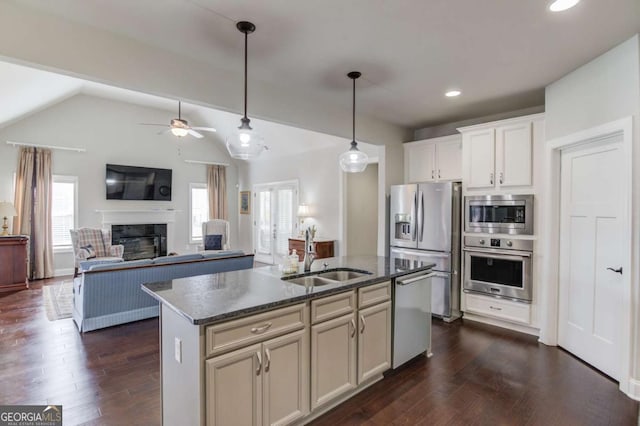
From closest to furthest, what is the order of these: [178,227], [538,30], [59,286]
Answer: [538,30] < [59,286] < [178,227]

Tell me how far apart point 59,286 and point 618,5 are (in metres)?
8.22

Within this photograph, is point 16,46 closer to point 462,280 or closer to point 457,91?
point 457,91

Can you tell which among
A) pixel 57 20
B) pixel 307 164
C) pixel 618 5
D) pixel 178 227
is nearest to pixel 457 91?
pixel 618 5

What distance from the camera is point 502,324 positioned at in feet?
13.3

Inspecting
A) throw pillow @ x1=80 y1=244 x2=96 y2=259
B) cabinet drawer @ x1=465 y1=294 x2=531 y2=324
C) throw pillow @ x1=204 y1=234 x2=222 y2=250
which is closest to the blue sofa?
throw pillow @ x1=80 y1=244 x2=96 y2=259

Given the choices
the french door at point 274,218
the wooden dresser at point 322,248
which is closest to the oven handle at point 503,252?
the wooden dresser at point 322,248

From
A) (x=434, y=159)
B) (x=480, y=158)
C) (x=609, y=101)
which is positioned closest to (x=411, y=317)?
(x=480, y=158)

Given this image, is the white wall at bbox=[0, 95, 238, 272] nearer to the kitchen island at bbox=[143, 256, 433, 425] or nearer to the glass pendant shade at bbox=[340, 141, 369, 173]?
the kitchen island at bbox=[143, 256, 433, 425]

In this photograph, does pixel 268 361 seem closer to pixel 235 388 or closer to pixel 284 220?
pixel 235 388

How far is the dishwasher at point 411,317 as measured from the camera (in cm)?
285

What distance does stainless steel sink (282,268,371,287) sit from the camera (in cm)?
262

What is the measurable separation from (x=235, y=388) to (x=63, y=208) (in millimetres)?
7189

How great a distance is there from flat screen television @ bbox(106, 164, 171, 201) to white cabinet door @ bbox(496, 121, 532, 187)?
7336mm

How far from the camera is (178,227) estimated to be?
27.3ft
